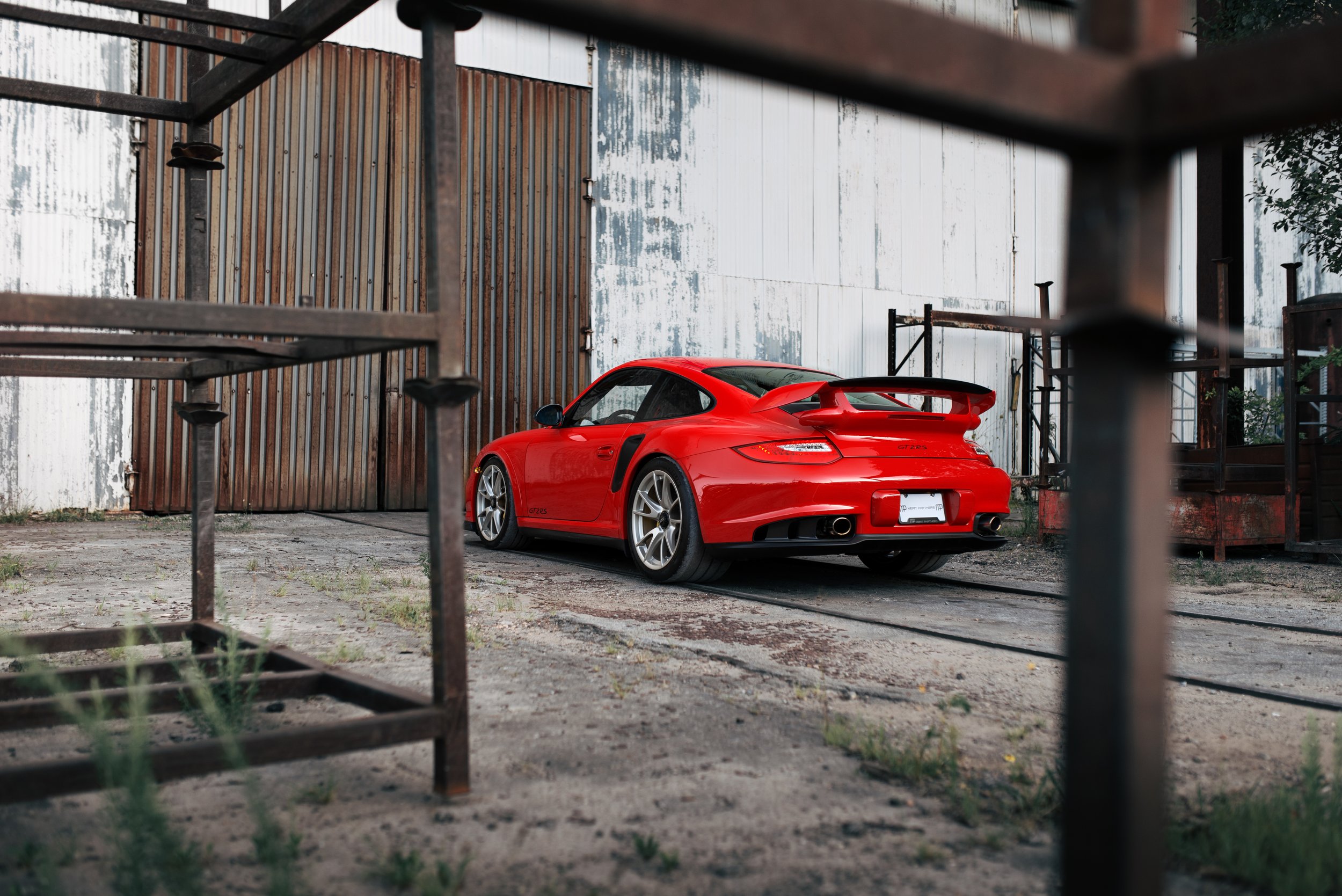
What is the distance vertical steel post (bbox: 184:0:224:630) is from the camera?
11.2 ft

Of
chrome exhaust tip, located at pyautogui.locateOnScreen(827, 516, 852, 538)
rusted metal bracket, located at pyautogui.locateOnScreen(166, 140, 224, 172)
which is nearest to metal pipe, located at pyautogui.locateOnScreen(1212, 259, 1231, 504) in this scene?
chrome exhaust tip, located at pyautogui.locateOnScreen(827, 516, 852, 538)

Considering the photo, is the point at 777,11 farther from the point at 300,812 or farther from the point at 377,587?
the point at 377,587

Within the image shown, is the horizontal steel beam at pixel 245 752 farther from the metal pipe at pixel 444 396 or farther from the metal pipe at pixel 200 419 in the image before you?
the metal pipe at pixel 200 419

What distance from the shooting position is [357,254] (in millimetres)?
11836

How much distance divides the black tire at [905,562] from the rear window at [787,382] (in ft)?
3.46

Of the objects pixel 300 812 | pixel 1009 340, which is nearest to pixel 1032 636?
pixel 300 812

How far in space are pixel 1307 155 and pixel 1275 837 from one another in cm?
877

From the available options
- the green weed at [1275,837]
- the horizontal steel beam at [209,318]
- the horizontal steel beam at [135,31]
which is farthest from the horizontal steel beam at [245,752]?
the horizontal steel beam at [135,31]

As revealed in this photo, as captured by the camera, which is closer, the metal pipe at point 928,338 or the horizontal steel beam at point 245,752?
the horizontal steel beam at point 245,752

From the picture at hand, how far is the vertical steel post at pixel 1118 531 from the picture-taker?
3.72 feet

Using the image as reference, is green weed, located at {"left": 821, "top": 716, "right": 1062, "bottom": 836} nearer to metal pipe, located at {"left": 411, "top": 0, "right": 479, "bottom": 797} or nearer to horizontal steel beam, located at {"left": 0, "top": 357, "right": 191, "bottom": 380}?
metal pipe, located at {"left": 411, "top": 0, "right": 479, "bottom": 797}

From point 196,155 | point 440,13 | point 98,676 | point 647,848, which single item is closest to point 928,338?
point 196,155

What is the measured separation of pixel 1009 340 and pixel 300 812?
15.3 m

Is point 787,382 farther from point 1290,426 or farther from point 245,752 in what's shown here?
point 245,752
